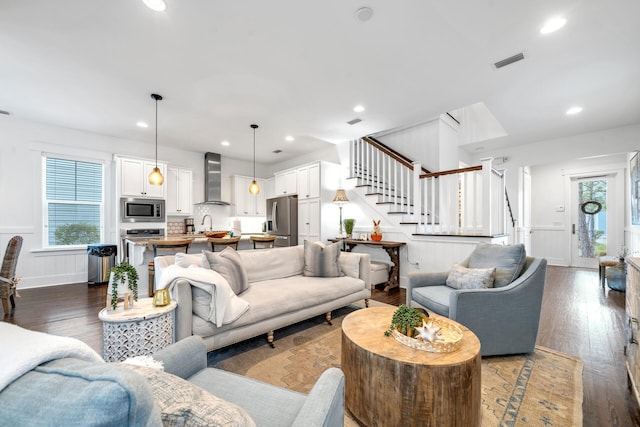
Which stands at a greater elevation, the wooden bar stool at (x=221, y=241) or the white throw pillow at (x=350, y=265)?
the wooden bar stool at (x=221, y=241)

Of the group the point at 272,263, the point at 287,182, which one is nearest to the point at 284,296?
the point at 272,263

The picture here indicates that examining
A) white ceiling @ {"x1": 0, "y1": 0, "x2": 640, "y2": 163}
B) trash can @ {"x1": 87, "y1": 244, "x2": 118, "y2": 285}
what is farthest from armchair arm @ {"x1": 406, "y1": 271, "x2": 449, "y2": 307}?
trash can @ {"x1": 87, "y1": 244, "x2": 118, "y2": 285}

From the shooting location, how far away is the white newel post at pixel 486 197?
12.5ft

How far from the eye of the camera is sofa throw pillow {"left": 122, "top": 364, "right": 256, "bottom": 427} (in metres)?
0.55

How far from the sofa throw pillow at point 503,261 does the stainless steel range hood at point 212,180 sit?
5677 mm

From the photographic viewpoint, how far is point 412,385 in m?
1.36

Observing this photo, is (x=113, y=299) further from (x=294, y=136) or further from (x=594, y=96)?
(x=594, y=96)

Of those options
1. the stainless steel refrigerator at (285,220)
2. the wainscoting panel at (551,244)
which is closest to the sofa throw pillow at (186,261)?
the stainless steel refrigerator at (285,220)

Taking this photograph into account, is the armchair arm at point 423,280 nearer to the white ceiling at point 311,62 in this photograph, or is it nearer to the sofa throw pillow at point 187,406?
the white ceiling at point 311,62

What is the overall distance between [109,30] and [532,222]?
9.30 metres

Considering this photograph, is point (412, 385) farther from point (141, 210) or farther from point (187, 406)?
point (141, 210)

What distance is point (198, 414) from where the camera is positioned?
0.57 metres

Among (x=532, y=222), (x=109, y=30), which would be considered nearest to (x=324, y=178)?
(x=109, y=30)

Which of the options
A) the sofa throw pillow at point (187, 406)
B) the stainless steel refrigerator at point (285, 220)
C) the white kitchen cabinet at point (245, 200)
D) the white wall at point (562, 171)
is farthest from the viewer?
the white kitchen cabinet at point (245, 200)
